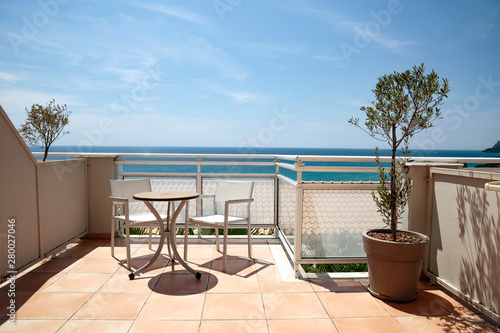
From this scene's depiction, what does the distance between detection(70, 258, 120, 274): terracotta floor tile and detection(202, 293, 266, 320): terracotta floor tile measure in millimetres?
1256

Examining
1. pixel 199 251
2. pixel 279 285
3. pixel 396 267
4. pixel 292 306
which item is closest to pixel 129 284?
pixel 199 251

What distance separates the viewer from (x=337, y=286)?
2730 millimetres

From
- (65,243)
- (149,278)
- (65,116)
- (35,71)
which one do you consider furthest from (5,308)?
(35,71)

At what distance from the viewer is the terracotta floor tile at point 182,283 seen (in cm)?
259

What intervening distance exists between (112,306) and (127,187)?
5.16 feet

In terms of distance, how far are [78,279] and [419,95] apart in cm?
337

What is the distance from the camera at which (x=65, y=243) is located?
3572mm

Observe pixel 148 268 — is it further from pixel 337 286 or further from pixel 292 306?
pixel 337 286

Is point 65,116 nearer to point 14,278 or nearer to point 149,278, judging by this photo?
point 14,278

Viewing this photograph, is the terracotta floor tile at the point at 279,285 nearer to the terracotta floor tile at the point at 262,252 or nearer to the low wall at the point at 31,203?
the terracotta floor tile at the point at 262,252

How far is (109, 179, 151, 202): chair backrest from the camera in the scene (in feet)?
11.4

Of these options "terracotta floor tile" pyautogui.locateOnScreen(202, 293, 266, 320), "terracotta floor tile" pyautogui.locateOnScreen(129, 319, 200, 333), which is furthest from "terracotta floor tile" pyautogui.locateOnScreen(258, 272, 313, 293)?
"terracotta floor tile" pyautogui.locateOnScreen(129, 319, 200, 333)

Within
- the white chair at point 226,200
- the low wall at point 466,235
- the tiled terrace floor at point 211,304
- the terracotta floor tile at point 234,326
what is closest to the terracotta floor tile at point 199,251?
the white chair at point 226,200

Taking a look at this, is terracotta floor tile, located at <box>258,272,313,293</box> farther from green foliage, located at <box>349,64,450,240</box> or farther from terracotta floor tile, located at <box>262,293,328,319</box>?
green foliage, located at <box>349,64,450,240</box>
